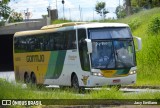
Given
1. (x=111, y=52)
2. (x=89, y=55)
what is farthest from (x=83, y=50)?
(x=111, y=52)

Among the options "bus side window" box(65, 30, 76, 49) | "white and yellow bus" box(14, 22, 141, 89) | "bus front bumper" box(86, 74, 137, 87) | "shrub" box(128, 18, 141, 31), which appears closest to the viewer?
"bus front bumper" box(86, 74, 137, 87)

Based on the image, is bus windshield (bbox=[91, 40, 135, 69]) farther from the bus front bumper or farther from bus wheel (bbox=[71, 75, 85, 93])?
bus wheel (bbox=[71, 75, 85, 93])

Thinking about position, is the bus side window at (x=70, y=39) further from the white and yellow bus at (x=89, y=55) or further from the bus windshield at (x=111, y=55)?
the bus windshield at (x=111, y=55)

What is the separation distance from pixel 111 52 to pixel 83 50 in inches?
55.7

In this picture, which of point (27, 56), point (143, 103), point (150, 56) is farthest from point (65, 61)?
point (143, 103)

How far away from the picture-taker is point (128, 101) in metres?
14.4

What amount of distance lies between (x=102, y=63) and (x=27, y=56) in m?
8.86

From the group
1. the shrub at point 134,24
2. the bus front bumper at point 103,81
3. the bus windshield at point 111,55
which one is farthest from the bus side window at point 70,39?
the shrub at point 134,24

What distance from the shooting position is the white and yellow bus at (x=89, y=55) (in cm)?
2209

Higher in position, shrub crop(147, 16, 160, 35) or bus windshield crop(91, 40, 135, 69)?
bus windshield crop(91, 40, 135, 69)

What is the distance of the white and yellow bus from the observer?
22.1m

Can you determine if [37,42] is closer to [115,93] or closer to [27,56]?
[27,56]

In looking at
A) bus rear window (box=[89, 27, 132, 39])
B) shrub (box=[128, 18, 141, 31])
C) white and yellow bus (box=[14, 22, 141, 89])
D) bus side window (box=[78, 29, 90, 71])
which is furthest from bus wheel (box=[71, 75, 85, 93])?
shrub (box=[128, 18, 141, 31])

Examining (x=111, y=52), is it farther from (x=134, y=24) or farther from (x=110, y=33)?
(x=134, y=24)
